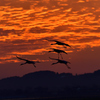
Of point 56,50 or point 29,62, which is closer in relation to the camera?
point 56,50

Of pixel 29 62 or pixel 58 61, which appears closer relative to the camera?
pixel 58 61

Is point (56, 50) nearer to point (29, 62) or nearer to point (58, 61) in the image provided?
point (58, 61)

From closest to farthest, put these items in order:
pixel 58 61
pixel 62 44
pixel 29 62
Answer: pixel 62 44
pixel 58 61
pixel 29 62

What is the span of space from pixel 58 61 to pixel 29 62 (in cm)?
1373

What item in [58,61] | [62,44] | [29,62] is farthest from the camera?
[29,62]

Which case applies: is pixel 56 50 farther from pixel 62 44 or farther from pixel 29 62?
pixel 29 62

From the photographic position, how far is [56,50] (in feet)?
378

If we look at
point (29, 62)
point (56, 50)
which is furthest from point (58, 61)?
point (29, 62)

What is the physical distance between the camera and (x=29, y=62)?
127 metres

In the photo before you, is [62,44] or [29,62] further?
[29,62]

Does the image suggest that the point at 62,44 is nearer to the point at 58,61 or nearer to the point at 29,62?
the point at 58,61

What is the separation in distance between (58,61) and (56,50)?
420 centimetres

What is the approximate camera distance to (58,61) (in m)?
117

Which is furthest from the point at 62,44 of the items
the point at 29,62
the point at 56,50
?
the point at 29,62
